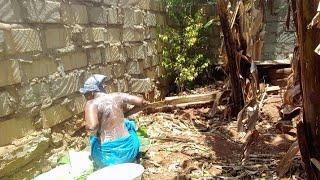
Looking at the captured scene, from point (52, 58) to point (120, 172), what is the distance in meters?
1.39

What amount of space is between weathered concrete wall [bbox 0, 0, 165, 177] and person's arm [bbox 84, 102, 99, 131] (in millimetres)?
407

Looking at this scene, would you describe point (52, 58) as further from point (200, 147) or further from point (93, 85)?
point (200, 147)

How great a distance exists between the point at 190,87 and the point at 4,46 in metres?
5.18

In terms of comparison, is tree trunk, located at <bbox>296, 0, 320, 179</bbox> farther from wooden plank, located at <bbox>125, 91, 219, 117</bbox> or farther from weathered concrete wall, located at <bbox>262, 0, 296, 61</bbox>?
weathered concrete wall, located at <bbox>262, 0, 296, 61</bbox>

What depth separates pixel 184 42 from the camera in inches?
305

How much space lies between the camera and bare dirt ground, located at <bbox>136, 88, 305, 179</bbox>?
4.01m

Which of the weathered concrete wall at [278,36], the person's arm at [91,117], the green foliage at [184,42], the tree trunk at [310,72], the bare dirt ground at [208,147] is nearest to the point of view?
the tree trunk at [310,72]

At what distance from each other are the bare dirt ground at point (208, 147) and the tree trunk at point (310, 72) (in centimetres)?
130

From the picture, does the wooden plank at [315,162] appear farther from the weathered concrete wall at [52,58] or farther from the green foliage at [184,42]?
the green foliage at [184,42]

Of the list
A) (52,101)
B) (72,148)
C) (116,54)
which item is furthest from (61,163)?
(116,54)

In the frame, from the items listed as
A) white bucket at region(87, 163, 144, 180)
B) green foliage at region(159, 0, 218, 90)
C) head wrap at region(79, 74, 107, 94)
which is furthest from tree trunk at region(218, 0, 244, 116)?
white bucket at region(87, 163, 144, 180)

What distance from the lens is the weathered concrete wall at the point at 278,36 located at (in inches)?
360

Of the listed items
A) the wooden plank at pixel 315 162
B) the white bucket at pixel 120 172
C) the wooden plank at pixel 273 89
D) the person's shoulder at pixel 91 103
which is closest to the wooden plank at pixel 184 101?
the wooden plank at pixel 273 89

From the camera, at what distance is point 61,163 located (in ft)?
13.6
